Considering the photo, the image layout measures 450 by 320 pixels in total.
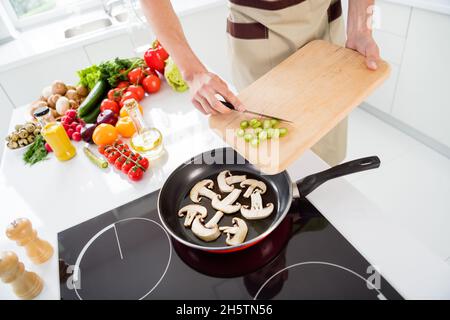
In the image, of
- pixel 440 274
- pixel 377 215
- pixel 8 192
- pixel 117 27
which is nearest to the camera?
pixel 440 274

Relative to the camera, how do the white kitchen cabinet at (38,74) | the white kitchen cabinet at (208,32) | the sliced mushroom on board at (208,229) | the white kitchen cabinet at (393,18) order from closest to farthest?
the sliced mushroom on board at (208,229)
the white kitchen cabinet at (393,18)
the white kitchen cabinet at (38,74)
the white kitchen cabinet at (208,32)

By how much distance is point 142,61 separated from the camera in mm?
1426

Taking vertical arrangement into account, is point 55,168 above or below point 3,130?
above

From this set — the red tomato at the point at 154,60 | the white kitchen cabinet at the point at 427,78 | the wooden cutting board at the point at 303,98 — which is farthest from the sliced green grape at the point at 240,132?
the white kitchen cabinet at the point at 427,78

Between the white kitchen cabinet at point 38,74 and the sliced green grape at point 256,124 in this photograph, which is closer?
the sliced green grape at point 256,124

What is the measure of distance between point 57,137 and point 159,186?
377mm

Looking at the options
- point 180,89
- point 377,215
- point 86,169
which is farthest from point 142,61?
point 377,215

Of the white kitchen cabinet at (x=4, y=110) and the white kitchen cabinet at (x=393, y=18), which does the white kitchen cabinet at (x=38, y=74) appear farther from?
the white kitchen cabinet at (x=393, y=18)

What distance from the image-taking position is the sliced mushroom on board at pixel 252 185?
80cm

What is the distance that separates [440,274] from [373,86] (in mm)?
461

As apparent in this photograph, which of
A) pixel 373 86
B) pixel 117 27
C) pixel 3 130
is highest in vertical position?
pixel 373 86

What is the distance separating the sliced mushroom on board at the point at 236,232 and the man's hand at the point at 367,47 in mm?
542

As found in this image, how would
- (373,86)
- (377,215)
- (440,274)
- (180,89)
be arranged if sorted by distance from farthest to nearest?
(180,89)
(373,86)
(377,215)
(440,274)

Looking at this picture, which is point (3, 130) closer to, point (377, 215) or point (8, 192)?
point (8, 192)
